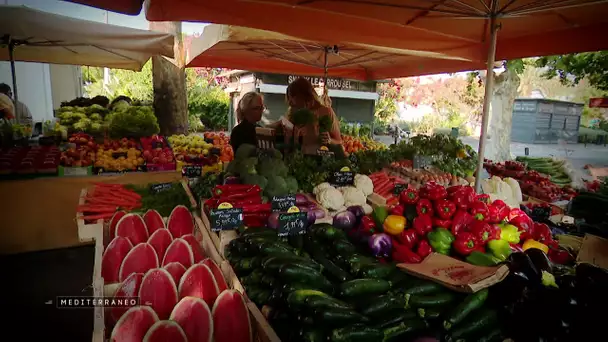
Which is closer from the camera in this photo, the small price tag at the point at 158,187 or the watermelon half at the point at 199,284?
the watermelon half at the point at 199,284

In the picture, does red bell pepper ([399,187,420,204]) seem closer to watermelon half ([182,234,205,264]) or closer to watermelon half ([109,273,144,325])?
watermelon half ([182,234,205,264])

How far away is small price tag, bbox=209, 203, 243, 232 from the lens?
2.13 m

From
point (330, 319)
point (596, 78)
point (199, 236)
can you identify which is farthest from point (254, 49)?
point (596, 78)

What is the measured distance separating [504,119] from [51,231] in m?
9.18

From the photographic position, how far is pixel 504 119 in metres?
Result: 8.65

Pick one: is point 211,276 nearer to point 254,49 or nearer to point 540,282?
point 540,282

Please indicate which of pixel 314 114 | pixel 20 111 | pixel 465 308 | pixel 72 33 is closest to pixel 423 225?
pixel 465 308

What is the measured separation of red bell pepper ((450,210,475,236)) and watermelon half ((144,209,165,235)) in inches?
75.1

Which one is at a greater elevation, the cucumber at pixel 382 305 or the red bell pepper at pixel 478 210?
the red bell pepper at pixel 478 210

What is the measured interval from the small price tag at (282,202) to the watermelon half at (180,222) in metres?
0.70

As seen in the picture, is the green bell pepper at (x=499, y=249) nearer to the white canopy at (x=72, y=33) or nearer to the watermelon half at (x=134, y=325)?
the watermelon half at (x=134, y=325)

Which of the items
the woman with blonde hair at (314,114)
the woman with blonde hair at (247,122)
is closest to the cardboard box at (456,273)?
the woman with blonde hair at (314,114)

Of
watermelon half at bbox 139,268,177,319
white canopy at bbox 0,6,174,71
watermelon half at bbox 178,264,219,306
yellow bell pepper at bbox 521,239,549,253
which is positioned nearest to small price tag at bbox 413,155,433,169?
yellow bell pepper at bbox 521,239,549,253

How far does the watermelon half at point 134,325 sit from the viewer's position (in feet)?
4.72
